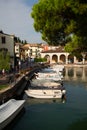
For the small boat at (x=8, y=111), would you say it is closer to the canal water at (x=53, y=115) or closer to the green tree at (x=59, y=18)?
the canal water at (x=53, y=115)

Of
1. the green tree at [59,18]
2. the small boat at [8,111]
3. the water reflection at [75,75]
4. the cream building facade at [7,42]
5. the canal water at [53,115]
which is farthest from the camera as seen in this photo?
the water reflection at [75,75]

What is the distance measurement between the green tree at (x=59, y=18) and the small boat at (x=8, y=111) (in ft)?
21.4

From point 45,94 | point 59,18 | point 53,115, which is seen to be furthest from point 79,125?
point 45,94

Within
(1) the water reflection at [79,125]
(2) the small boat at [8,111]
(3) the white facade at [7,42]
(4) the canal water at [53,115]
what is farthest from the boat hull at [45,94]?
(3) the white facade at [7,42]

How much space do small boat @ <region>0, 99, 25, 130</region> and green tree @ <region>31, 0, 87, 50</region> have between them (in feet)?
21.4

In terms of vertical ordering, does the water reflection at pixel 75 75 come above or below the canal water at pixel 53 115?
above

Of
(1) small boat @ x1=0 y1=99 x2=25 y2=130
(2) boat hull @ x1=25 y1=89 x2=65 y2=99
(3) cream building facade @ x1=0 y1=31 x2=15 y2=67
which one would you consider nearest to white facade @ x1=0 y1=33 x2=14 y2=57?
(3) cream building facade @ x1=0 y1=31 x2=15 y2=67

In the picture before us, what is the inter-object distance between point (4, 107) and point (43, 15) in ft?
30.4

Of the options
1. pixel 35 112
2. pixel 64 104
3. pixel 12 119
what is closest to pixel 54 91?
pixel 64 104

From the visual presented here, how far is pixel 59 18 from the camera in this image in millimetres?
20859

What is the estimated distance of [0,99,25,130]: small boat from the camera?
941 inches

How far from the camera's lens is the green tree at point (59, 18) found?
753 inches

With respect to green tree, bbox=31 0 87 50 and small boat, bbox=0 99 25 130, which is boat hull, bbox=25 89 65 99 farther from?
green tree, bbox=31 0 87 50

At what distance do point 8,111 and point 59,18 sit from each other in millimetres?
9354
